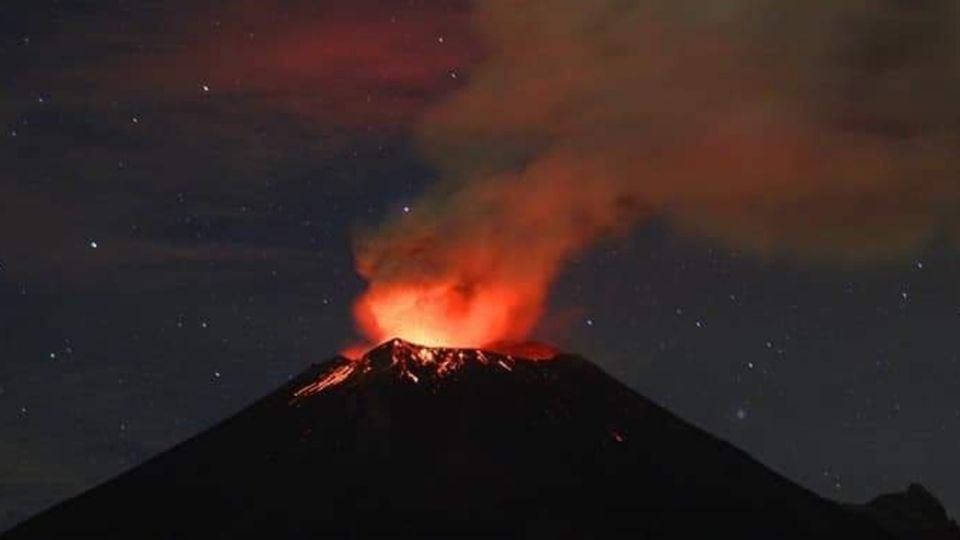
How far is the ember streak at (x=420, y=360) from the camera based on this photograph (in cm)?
7888

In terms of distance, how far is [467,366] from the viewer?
80.6 meters

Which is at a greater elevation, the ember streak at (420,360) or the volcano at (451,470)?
the ember streak at (420,360)

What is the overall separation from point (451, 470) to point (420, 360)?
1117cm

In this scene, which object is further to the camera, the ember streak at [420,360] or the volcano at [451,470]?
the ember streak at [420,360]

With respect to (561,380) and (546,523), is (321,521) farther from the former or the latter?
(561,380)

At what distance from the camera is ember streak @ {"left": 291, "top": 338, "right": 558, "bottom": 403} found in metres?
78.9

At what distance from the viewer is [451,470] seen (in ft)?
230

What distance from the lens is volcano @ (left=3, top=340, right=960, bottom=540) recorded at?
65.7 metres

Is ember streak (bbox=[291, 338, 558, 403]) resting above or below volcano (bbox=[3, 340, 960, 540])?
above

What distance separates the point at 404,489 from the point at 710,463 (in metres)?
18.0

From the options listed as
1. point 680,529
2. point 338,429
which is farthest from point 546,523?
point 338,429

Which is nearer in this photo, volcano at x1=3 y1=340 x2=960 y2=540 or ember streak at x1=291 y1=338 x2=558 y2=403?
volcano at x1=3 y1=340 x2=960 y2=540

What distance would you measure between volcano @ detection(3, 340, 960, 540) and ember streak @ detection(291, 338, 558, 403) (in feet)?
0.44

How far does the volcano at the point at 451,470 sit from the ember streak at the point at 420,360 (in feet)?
0.44
